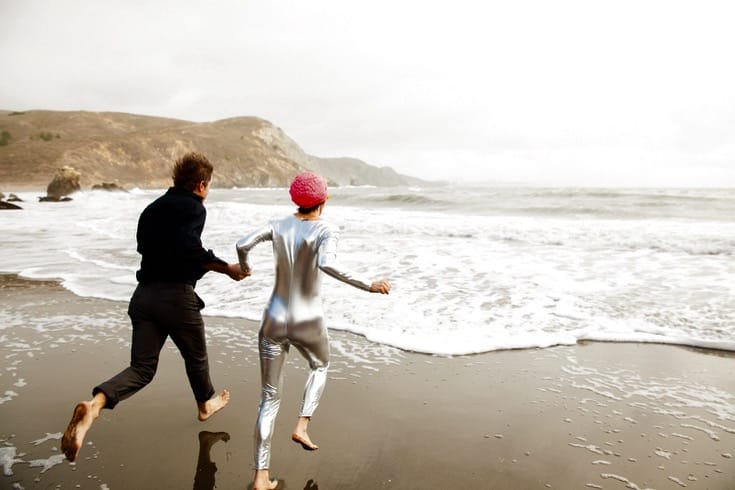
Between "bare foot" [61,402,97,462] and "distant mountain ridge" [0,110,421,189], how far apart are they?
2603 inches

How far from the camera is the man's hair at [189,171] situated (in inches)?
112

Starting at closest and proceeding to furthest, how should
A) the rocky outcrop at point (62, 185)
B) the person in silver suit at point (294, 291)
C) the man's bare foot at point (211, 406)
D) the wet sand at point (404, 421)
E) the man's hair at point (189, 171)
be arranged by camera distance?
the person in silver suit at point (294, 291) < the wet sand at point (404, 421) < the man's hair at point (189, 171) < the man's bare foot at point (211, 406) < the rocky outcrop at point (62, 185)

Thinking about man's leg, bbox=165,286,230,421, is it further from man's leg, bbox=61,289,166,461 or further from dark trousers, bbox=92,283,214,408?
man's leg, bbox=61,289,166,461

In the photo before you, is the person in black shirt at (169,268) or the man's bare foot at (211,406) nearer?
the person in black shirt at (169,268)

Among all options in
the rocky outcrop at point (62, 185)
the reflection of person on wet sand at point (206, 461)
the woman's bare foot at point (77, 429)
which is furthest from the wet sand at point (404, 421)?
the rocky outcrop at point (62, 185)

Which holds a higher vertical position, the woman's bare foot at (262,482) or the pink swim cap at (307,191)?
the pink swim cap at (307,191)

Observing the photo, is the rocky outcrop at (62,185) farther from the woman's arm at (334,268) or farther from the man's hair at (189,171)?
the woman's arm at (334,268)

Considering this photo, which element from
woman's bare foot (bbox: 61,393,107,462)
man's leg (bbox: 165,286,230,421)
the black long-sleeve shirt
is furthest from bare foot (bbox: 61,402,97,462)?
the black long-sleeve shirt

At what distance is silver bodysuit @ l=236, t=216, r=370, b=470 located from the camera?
8.05 feet

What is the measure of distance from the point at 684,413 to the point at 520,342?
1706 mm

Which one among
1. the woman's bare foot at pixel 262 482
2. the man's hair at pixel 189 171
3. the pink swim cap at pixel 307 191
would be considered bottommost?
the woman's bare foot at pixel 262 482

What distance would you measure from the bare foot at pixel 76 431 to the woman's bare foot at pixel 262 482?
2.93 ft

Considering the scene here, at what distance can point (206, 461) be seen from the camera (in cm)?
271

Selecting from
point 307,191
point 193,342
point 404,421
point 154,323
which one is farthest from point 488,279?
point 154,323
